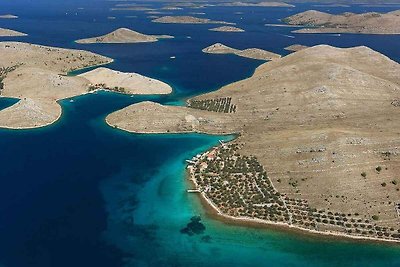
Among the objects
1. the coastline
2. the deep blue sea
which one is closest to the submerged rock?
the deep blue sea

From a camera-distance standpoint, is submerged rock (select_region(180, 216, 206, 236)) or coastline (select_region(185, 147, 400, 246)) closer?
coastline (select_region(185, 147, 400, 246))

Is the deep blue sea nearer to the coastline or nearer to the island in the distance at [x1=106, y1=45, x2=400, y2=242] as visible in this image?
the coastline

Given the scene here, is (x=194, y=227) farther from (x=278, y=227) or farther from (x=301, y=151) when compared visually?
(x=301, y=151)

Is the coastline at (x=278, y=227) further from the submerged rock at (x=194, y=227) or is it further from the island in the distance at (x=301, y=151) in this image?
the submerged rock at (x=194, y=227)

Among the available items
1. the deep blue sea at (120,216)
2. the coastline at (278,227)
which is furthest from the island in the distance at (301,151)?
the deep blue sea at (120,216)

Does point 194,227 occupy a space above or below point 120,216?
above

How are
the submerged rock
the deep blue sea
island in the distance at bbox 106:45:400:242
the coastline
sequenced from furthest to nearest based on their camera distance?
island in the distance at bbox 106:45:400:242
the submerged rock
the coastline
the deep blue sea

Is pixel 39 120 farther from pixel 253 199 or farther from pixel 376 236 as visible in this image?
pixel 376 236

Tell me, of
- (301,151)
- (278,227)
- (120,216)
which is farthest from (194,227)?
(301,151)

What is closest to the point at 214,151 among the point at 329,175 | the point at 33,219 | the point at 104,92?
the point at 329,175
